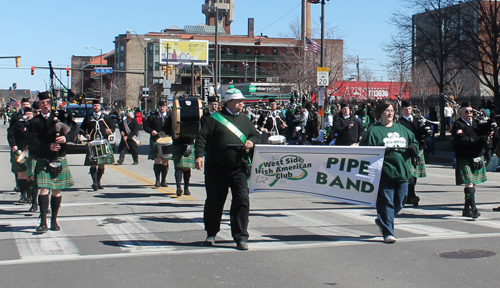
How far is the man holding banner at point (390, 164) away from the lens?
746 cm

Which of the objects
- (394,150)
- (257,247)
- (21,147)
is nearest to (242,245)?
(257,247)

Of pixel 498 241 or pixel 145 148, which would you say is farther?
pixel 145 148

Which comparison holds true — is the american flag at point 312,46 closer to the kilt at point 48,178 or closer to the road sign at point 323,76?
the road sign at point 323,76

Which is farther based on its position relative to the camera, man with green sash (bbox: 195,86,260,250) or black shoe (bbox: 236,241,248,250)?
man with green sash (bbox: 195,86,260,250)

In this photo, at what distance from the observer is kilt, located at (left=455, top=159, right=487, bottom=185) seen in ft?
30.8

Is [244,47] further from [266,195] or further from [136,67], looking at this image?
[266,195]

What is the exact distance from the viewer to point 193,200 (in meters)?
11.8

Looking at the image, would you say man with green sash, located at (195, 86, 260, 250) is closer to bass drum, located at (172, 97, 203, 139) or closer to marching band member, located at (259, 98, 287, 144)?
bass drum, located at (172, 97, 203, 139)

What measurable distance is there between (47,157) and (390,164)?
455 centimetres

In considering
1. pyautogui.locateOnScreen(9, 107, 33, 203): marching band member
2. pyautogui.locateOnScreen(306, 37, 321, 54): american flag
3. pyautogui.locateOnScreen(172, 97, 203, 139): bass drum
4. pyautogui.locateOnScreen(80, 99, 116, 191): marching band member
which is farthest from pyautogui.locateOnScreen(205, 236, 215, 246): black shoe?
pyautogui.locateOnScreen(306, 37, 321, 54): american flag

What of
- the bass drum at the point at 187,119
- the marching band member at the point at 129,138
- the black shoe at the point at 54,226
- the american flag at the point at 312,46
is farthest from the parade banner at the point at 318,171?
the american flag at the point at 312,46

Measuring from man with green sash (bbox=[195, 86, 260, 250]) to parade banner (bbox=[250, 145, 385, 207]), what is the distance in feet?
1.61

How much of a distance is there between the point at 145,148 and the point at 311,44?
9833mm

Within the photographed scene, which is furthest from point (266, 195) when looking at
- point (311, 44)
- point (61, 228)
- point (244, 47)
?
point (244, 47)
